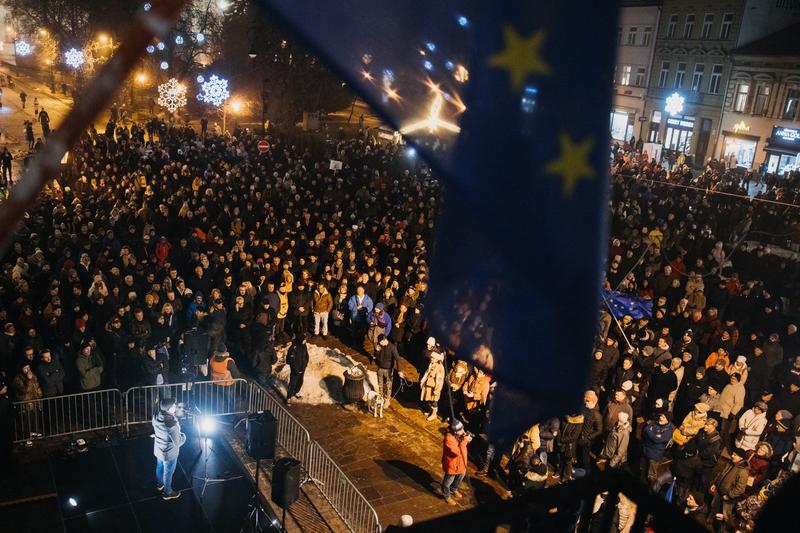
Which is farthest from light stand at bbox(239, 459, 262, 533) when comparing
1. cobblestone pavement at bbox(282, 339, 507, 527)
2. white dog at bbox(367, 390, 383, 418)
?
white dog at bbox(367, 390, 383, 418)

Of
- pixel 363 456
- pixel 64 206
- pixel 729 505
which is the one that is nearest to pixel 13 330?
pixel 363 456

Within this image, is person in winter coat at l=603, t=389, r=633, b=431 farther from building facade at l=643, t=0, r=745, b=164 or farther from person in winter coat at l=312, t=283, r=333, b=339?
building facade at l=643, t=0, r=745, b=164

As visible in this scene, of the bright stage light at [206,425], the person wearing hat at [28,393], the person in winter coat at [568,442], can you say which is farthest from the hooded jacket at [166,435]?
the person in winter coat at [568,442]

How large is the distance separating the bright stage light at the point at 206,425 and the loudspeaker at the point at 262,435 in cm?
168

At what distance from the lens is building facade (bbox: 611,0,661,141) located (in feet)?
170

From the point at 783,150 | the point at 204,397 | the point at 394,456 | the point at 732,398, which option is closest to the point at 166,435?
the point at 204,397

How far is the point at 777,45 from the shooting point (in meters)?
41.6

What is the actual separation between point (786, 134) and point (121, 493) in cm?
4131

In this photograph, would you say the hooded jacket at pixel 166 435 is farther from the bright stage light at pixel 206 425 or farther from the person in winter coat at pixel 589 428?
the person in winter coat at pixel 589 428

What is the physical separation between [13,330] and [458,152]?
36.3 feet

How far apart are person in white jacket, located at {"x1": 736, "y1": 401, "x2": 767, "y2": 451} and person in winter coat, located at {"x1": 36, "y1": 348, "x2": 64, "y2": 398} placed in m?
11.4

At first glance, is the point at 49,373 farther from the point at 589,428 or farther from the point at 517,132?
the point at 517,132

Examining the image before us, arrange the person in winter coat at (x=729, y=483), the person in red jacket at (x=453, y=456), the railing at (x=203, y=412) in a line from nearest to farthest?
the person in winter coat at (x=729, y=483) < the railing at (x=203, y=412) < the person in red jacket at (x=453, y=456)

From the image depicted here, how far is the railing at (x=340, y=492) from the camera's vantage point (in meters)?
9.57
